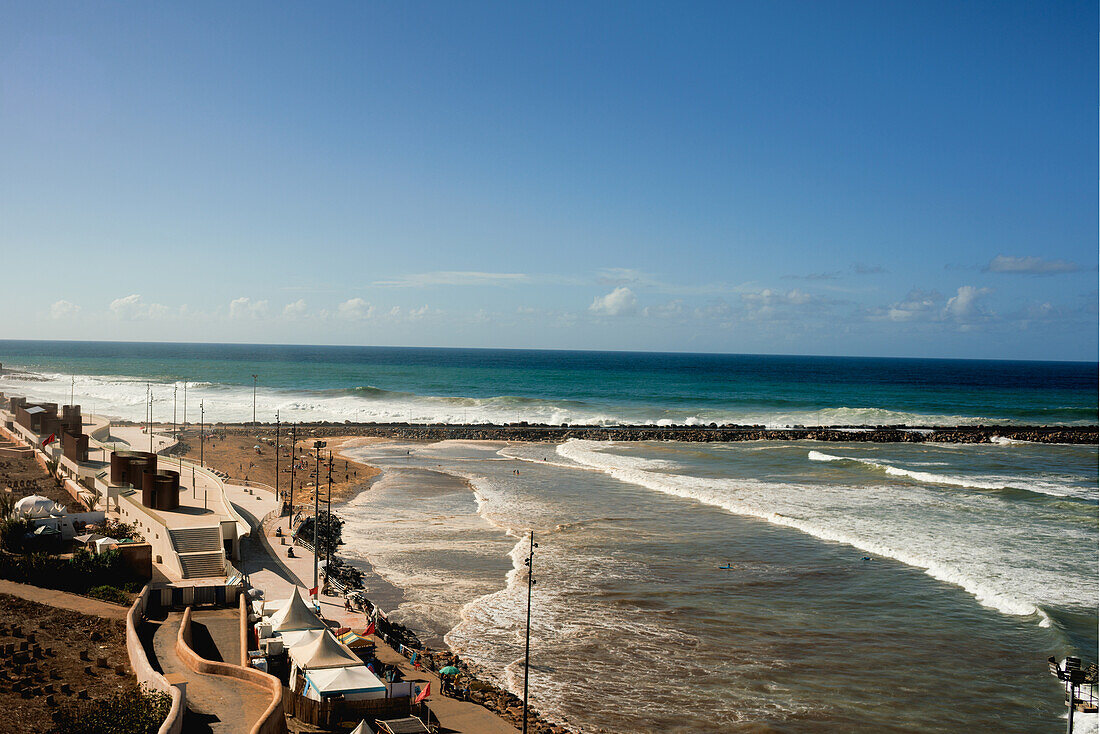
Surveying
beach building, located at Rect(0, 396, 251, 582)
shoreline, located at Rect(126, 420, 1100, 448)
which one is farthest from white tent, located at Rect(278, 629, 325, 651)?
shoreline, located at Rect(126, 420, 1100, 448)

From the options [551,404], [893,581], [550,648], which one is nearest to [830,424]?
[551,404]

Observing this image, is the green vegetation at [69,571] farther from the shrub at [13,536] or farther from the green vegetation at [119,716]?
the green vegetation at [119,716]

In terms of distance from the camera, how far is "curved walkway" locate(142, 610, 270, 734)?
1762 centimetres

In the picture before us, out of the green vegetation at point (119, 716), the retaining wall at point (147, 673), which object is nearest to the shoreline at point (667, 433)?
the retaining wall at point (147, 673)

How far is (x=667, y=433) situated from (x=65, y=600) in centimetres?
6851

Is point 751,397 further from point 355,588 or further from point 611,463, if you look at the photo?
point 355,588

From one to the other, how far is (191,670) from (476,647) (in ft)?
29.4

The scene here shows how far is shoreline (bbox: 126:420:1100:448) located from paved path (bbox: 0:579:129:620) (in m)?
53.4

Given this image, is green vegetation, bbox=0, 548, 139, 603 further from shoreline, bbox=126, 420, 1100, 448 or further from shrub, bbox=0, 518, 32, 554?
shoreline, bbox=126, 420, 1100, 448

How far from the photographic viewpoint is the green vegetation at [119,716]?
16125 millimetres

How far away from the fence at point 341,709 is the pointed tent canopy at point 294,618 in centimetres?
339

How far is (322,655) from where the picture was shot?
20.9 meters

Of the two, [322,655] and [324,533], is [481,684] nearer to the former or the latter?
[322,655]

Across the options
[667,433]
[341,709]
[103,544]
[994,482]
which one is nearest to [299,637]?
[341,709]
